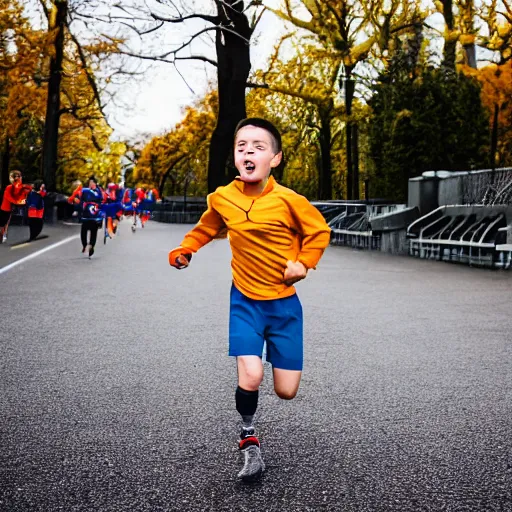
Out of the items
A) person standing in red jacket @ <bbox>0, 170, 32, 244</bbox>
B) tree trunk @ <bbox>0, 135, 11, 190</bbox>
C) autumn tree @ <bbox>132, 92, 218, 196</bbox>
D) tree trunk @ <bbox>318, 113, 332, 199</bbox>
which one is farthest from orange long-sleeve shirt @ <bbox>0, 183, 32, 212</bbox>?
autumn tree @ <bbox>132, 92, 218, 196</bbox>

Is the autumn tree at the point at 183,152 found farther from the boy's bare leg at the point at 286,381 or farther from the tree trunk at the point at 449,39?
the boy's bare leg at the point at 286,381

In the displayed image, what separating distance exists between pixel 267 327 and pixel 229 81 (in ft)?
83.1

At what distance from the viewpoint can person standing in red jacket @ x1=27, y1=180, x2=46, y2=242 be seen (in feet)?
72.4

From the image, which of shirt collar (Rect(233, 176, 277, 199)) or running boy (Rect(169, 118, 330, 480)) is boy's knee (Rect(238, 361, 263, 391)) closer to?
running boy (Rect(169, 118, 330, 480))

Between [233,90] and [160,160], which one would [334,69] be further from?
[160,160]

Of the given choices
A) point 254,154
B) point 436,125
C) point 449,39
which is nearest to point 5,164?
point 449,39

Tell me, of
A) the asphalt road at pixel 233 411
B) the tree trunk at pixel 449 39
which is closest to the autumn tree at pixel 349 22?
the tree trunk at pixel 449 39

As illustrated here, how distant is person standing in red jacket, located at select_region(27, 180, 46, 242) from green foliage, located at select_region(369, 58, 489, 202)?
1236 cm

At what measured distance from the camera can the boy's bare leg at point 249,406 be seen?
156 inches

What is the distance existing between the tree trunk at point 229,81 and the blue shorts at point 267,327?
23.8 meters

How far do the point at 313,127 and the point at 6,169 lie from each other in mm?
16748

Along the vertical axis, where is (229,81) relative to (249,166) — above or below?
above

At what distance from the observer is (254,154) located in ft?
12.6

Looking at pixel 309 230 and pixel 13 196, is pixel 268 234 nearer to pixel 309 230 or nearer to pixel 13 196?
pixel 309 230
